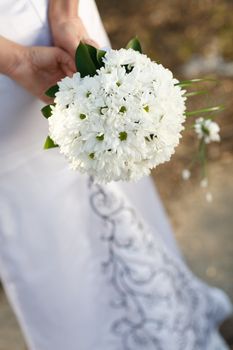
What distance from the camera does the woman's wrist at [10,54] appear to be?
1.42m

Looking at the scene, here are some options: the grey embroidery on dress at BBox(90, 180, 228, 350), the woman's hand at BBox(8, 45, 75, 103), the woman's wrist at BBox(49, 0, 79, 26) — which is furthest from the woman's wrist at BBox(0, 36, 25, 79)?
the grey embroidery on dress at BBox(90, 180, 228, 350)

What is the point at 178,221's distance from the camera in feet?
8.75

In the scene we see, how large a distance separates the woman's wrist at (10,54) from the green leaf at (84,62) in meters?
0.28

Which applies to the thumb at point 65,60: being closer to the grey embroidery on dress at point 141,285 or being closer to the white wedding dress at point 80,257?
the white wedding dress at point 80,257

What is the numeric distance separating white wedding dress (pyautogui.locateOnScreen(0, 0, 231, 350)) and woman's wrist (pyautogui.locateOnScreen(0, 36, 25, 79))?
0.11 metres

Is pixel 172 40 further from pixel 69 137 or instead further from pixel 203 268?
pixel 69 137

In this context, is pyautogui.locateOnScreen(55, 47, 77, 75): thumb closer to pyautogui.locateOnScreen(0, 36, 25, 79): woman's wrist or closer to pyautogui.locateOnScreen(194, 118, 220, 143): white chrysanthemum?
pyautogui.locateOnScreen(0, 36, 25, 79): woman's wrist

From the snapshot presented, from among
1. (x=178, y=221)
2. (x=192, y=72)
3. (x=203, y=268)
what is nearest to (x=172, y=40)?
(x=192, y=72)

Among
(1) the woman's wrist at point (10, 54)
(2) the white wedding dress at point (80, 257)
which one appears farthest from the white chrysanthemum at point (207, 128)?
(1) the woman's wrist at point (10, 54)

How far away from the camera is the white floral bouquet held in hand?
1051 mm

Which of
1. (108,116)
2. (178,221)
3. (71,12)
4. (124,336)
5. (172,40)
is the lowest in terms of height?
(124,336)

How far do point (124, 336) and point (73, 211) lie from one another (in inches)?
16.4

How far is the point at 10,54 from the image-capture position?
4.66ft

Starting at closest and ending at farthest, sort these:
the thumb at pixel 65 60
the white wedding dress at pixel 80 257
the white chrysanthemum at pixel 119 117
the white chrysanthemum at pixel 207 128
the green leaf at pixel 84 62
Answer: the white chrysanthemum at pixel 119 117 < the green leaf at pixel 84 62 < the thumb at pixel 65 60 < the white chrysanthemum at pixel 207 128 < the white wedding dress at pixel 80 257
